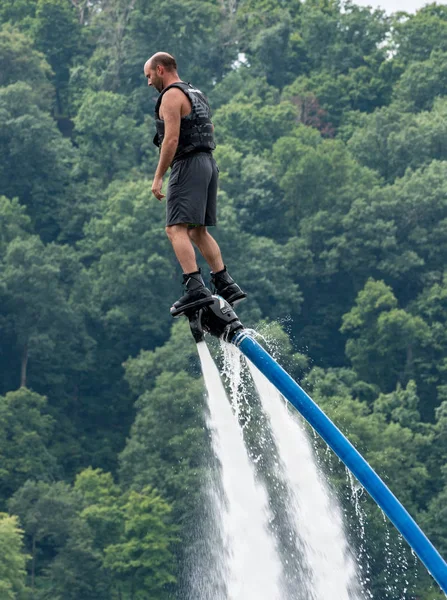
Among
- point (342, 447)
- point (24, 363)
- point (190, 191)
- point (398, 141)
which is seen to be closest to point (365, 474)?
point (342, 447)

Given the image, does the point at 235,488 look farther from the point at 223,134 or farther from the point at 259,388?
the point at 223,134

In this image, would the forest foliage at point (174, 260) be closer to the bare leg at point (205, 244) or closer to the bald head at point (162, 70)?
the bare leg at point (205, 244)

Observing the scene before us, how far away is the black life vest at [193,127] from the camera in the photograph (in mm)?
14062

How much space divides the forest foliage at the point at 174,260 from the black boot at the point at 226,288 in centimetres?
5530

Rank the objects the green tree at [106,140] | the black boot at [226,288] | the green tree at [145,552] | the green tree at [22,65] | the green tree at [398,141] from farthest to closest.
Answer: the green tree at [22,65], the green tree at [106,140], the green tree at [398,141], the green tree at [145,552], the black boot at [226,288]

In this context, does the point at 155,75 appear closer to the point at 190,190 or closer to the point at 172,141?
the point at 172,141

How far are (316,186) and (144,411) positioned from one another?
82.4 feet

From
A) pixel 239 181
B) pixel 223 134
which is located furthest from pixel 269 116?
pixel 239 181

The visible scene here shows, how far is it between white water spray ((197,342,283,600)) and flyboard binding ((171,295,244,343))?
6.7 inches

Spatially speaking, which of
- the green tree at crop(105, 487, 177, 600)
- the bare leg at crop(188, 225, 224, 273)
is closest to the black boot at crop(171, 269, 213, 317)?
the bare leg at crop(188, 225, 224, 273)

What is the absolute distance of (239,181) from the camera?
347ft

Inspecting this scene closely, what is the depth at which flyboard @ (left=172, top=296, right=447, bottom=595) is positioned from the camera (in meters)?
13.1

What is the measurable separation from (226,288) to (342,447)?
2.12 meters

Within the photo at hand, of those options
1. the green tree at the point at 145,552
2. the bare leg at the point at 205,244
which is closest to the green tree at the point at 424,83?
the green tree at the point at 145,552
